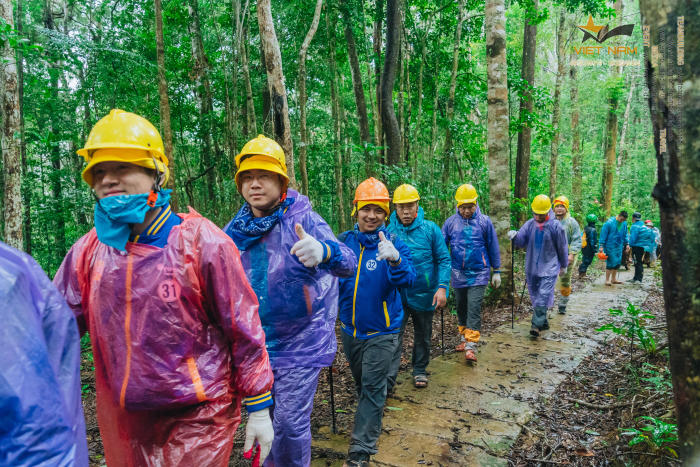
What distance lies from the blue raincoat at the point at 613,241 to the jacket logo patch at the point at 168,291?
41.0ft

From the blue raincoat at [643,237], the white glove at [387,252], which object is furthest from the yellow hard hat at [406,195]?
the blue raincoat at [643,237]

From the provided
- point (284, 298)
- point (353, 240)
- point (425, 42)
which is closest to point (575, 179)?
point (425, 42)

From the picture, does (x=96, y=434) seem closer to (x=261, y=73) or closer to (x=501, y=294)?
(x=501, y=294)

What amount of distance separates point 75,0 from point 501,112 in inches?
503

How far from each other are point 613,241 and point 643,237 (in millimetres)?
815

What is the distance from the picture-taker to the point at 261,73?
9.86 m

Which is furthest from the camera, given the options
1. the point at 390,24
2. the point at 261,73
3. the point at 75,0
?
the point at 75,0

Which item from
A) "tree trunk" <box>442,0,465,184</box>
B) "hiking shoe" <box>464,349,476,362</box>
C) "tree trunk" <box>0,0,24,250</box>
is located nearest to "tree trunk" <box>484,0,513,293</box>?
"tree trunk" <box>442,0,465,184</box>

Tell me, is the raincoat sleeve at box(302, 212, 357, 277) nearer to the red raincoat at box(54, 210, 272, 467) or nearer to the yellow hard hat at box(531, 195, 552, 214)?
the red raincoat at box(54, 210, 272, 467)

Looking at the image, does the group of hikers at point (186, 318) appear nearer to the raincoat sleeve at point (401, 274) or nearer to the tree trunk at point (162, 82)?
the raincoat sleeve at point (401, 274)

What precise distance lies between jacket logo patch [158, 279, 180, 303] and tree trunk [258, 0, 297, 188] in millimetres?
3174

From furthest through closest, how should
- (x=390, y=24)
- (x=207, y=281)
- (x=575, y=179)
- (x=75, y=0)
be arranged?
(x=575, y=179), (x=75, y=0), (x=390, y=24), (x=207, y=281)

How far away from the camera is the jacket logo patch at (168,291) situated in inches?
70.3

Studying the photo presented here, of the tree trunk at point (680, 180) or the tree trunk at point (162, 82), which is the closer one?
the tree trunk at point (680, 180)
